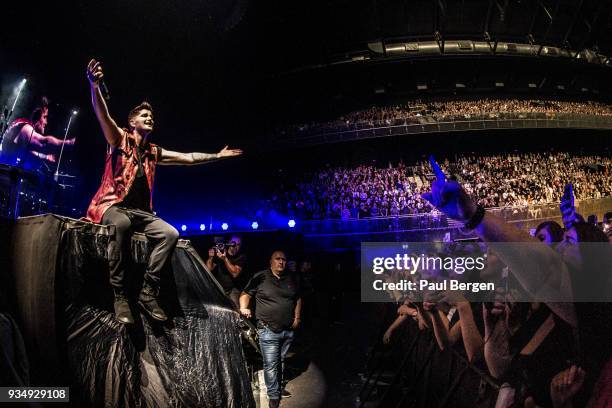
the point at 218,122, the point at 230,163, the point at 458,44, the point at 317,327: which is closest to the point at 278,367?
the point at 317,327

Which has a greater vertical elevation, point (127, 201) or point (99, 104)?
point (99, 104)

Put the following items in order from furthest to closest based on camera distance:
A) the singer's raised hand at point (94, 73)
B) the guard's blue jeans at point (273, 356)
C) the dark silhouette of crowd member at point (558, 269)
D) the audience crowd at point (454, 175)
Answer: the audience crowd at point (454, 175), the guard's blue jeans at point (273, 356), the singer's raised hand at point (94, 73), the dark silhouette of crowd member at point (558, 269)

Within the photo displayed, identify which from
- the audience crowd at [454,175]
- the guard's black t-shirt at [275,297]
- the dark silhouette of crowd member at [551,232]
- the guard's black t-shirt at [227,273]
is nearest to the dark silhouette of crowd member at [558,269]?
the dark silhouette of crowd member at [551,232]

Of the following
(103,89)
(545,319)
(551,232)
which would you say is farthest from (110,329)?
(551,232)

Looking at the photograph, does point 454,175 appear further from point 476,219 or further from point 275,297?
point 476,219

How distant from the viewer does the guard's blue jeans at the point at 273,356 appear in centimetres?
507

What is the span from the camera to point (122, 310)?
292 centimetres

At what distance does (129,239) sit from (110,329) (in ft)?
2.43

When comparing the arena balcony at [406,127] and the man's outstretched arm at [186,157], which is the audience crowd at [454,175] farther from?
the man's outstretched arm at [186,157]

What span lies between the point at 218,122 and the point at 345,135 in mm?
9096

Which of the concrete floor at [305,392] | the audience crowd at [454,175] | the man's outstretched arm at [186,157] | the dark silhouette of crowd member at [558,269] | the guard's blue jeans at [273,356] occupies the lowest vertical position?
the concrete floor at [305,392]

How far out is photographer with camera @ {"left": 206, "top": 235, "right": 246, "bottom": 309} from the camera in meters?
6.55

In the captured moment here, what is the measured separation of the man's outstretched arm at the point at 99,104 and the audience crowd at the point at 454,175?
13.6 meters

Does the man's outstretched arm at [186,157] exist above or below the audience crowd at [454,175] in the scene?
below
